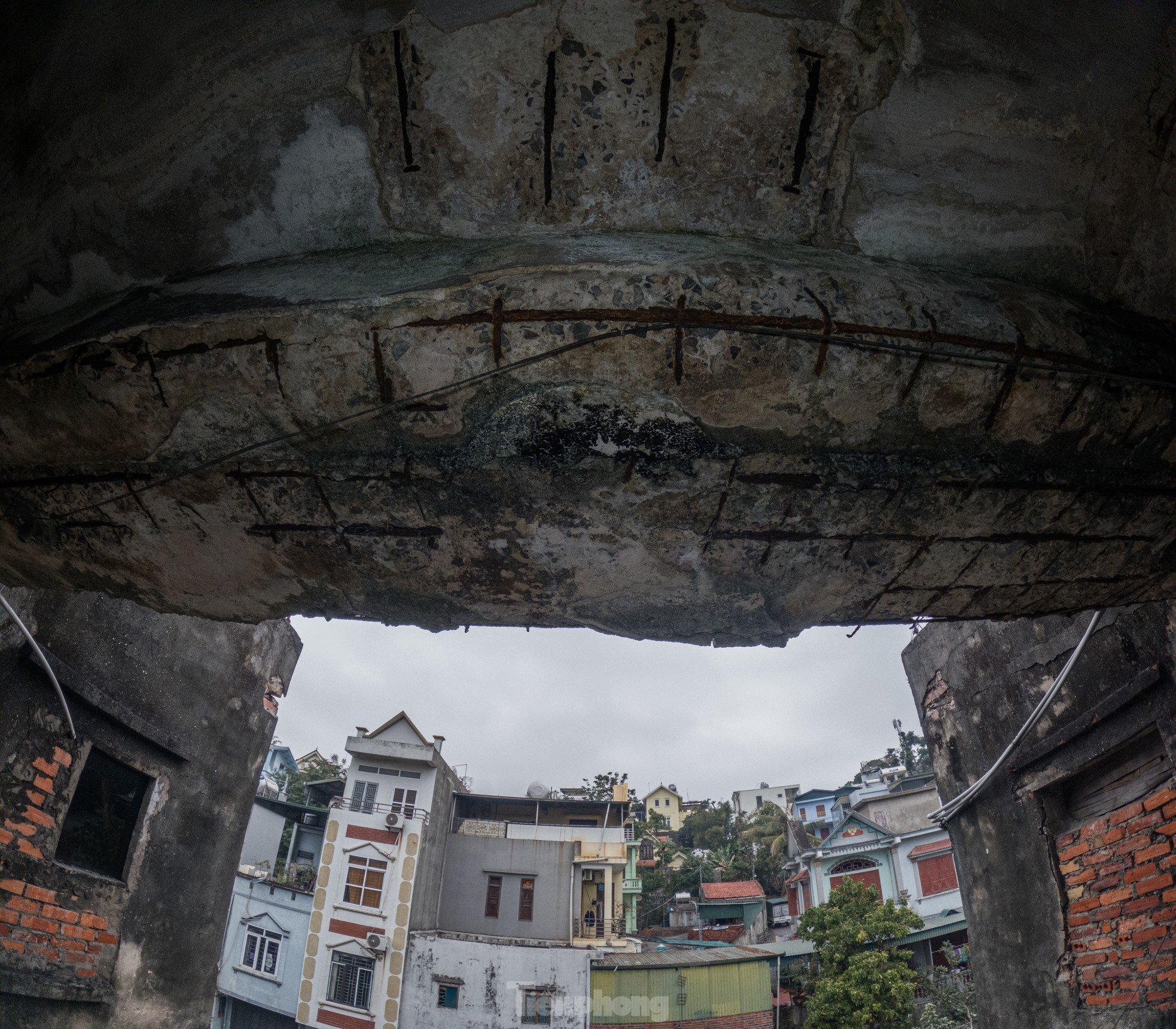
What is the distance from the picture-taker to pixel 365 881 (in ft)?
49.1

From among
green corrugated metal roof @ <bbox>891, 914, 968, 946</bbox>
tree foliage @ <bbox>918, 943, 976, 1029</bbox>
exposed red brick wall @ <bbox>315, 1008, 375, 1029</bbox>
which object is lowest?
exposed red brick wall @ <bbox>315, 1008, 375, 1029</bbox>

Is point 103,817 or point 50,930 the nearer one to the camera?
point 50,930

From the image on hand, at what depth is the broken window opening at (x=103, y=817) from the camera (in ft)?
12.1

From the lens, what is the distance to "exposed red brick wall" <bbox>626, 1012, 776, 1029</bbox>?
49.2ft

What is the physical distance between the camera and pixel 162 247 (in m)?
1.85

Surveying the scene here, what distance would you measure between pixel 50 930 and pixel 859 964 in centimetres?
1314

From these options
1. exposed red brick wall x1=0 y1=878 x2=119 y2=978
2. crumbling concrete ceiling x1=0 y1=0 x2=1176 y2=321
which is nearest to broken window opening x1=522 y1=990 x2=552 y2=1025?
exposed red brick wall x1=0 y1=878 x2=119 y2=978

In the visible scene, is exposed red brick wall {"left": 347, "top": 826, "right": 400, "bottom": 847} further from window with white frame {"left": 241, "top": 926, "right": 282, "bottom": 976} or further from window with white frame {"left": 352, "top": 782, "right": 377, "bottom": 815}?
window with white frame {"left": 241, "top": 926, "right": 282, "bottom": 976}

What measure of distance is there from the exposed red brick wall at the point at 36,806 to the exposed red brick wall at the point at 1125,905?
15.9 feet

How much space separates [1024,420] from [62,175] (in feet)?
7.93

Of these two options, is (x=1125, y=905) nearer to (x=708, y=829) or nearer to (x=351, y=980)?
(x=351, y=980)

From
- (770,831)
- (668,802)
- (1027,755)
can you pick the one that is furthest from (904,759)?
(1027,755)

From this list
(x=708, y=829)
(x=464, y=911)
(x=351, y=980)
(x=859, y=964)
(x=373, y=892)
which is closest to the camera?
(x=859, y=964)

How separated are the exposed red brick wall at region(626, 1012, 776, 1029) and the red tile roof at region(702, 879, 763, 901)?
8208 mm
